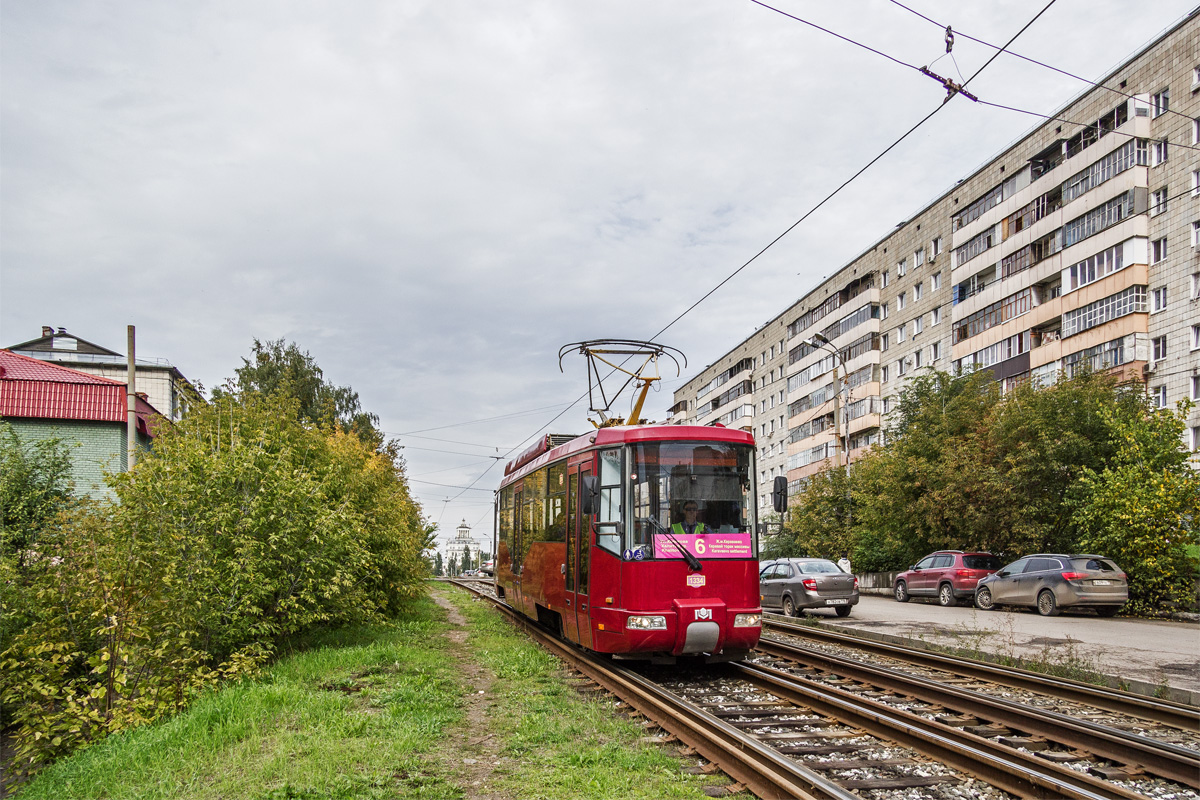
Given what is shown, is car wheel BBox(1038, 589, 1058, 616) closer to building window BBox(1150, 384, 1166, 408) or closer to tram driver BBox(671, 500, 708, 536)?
tram driver BBox(671, 500, 708, 536)

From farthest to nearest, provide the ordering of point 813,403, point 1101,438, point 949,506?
1. point 813,403
2. point 949,506
3. point 1101,438

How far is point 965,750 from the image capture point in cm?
649

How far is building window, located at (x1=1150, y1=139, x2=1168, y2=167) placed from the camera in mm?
31938

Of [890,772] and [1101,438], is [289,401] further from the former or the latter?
[1101,438]

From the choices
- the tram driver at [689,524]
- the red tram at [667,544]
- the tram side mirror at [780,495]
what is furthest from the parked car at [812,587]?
the tram driver at [689,524]

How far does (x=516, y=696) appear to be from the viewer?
387 inches

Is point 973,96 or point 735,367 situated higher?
point 735,367

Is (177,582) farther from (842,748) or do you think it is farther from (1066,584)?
(1066,584)

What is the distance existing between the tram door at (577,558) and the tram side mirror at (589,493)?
0.08 m

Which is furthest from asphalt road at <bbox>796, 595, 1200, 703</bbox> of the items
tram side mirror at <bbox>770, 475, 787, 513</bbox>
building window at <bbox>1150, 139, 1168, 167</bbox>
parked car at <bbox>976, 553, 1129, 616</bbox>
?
building window at <bbox>1150, 139, 1168, 167</bbox>

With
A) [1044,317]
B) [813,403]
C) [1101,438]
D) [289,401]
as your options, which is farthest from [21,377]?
[813,403]

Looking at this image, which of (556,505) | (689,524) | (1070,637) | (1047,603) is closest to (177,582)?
(556,505)

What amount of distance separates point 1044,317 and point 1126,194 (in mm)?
5842

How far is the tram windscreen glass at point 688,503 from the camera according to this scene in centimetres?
1069
